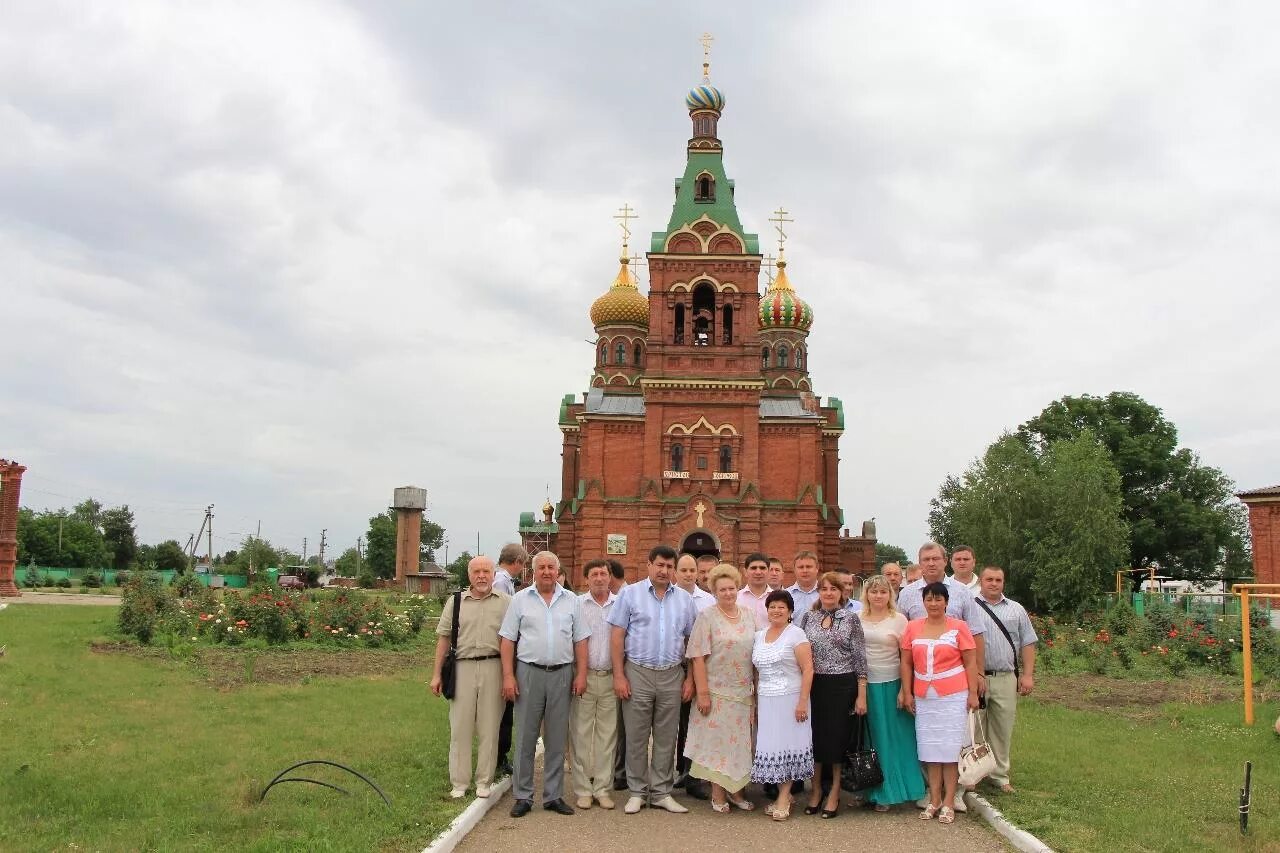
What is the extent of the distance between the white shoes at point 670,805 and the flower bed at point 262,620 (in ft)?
38.4

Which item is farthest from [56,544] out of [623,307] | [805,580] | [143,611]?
[805,580]

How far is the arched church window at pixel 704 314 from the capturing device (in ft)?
125

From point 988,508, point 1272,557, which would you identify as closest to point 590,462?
point 988,508

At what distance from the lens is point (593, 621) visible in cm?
806

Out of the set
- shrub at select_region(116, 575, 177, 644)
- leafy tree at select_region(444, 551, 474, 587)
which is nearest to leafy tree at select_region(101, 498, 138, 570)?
leafy tree at select_region(444, 551, 474, 587)

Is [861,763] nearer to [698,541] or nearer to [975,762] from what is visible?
[975,762]

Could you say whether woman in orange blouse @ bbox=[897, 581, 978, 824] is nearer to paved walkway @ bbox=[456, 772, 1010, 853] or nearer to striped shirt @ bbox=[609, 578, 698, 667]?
paved walkway @ bbox=[456, 772, 1010, 853]

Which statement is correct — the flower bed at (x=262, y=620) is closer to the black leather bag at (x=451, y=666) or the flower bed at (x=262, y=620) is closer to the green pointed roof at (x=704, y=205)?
the black leather bag at (x=451, y=666)

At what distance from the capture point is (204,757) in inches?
342

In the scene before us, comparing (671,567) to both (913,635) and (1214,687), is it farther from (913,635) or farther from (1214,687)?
(1214,687)

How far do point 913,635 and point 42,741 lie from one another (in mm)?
7512

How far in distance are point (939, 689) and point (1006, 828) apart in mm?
993

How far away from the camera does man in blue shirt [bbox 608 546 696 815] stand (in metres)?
7.80

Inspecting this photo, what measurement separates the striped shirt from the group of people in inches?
0.4
